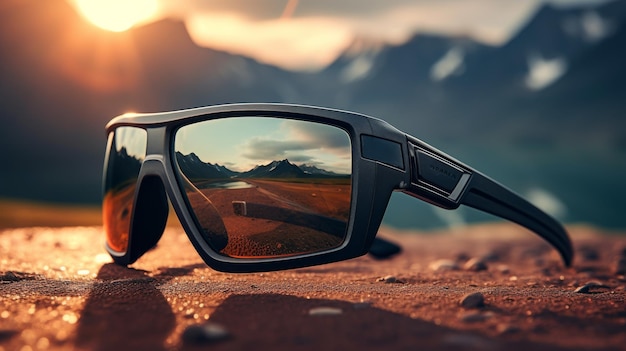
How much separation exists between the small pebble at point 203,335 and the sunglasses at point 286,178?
36.7 inches

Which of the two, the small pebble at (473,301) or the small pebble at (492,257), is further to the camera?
the small pebble at (492,257)

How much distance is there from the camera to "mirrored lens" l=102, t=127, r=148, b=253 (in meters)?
2.63

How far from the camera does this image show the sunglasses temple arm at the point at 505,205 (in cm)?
249

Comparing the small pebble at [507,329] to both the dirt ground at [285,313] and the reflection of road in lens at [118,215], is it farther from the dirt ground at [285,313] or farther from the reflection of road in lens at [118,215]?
the reflection of road in lens at [118,215]

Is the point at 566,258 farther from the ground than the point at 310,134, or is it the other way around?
the point at 310,134

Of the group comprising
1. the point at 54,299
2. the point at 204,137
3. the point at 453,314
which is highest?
the point at 204,137

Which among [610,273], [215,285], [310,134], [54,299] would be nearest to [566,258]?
[610,273]

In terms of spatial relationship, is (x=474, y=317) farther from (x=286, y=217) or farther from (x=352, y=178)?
(x=286, y=217)

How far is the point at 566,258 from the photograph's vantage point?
3.38m

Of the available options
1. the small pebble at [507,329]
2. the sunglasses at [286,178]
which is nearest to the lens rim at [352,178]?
the sunglasses at [286,178]

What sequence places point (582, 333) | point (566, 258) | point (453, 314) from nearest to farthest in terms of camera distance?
point (582, 333), point (453, 314), point (566, 258)

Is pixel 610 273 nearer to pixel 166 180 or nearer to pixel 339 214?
pixel 339 214

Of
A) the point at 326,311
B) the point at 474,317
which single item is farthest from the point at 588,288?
the point at 326,311

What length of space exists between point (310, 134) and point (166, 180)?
688 millimetres
